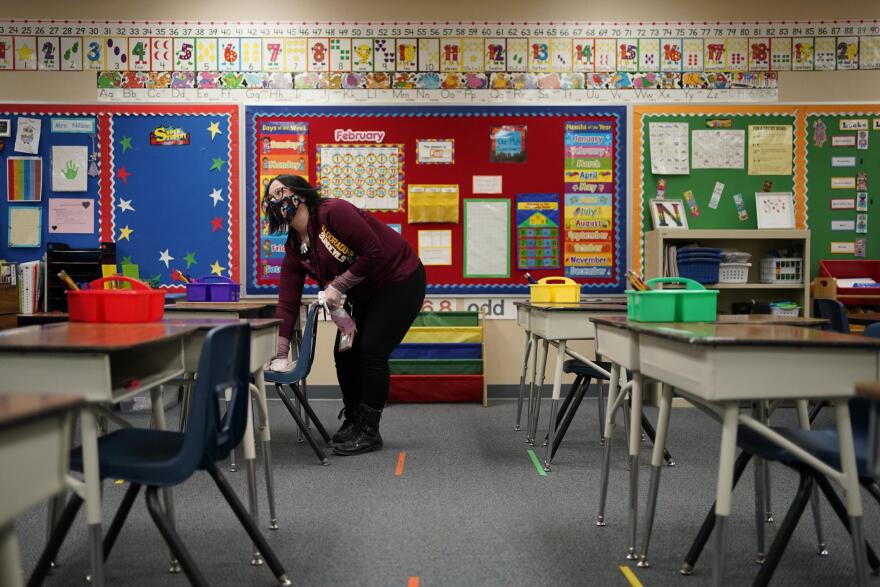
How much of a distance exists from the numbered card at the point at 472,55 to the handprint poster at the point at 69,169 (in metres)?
2.88

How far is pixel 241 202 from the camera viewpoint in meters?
4.98

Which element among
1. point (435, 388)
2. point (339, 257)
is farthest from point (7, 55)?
point (435, 388)

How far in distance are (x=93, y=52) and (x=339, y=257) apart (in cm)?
317

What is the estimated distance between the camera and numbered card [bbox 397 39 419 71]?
16.4 feet

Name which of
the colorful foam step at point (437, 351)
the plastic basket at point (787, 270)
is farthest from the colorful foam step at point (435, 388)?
the plastic basket at point (787, 270)

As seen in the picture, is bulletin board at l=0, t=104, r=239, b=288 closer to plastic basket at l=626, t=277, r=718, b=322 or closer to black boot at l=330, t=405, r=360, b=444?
black boot at l=330, t=405, r=360, b=444

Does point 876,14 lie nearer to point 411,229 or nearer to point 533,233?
point 533,233

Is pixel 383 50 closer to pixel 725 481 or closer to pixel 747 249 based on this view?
pixel 747 249

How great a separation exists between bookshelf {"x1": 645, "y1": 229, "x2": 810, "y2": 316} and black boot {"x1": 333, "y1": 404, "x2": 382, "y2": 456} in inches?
94.6

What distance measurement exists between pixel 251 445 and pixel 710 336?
1.31m

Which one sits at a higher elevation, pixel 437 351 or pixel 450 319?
pixel 450 319

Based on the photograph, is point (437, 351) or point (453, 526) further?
point (437, 351)

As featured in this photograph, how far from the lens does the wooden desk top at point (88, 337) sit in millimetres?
1394

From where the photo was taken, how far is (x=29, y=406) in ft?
2.98
